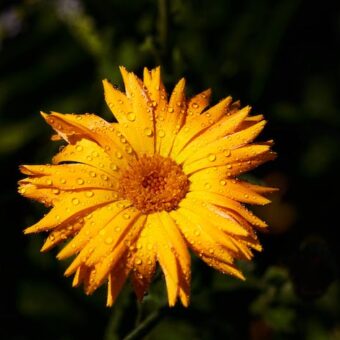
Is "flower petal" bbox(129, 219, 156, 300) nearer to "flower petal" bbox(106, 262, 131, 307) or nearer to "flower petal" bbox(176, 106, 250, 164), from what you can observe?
"flower petal" bbox(106, 262, 131, 307)

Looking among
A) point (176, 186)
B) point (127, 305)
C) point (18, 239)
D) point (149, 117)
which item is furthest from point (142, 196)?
point (18, 239)

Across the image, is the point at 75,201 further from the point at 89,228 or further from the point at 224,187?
the point at 224,187

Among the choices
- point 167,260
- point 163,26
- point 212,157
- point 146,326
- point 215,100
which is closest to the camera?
point 167,260

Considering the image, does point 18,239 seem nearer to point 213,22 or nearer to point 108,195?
point 108,195

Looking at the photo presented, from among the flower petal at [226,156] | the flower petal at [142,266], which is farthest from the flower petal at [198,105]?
the flower petal at [142,266]

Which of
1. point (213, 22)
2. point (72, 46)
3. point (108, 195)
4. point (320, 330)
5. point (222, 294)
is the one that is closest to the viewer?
point (108, 195)

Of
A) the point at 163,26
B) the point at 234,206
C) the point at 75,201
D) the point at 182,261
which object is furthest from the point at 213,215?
the point at 163,26

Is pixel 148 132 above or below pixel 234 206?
above
